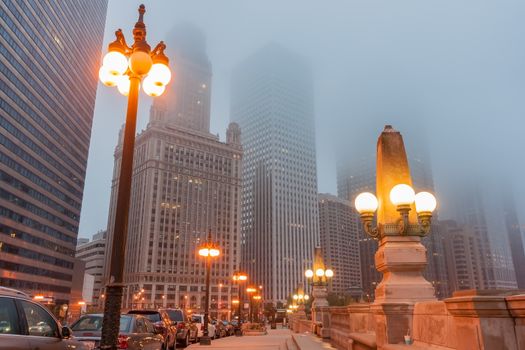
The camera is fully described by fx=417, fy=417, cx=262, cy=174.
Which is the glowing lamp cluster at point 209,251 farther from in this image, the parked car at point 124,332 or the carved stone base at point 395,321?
the carved stone base at point 395,321

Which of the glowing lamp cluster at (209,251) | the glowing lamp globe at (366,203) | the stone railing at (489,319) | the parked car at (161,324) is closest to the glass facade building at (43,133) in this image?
the glowing lamp cluster at (209,251)

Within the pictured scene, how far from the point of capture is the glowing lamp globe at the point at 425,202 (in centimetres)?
853

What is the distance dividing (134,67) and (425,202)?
20.6 ft

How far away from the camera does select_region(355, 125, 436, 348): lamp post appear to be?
7.42 metres

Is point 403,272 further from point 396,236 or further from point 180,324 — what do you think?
point 180,324

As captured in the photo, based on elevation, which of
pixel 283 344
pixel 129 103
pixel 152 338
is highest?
pixel 129 103

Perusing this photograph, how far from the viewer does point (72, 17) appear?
117125 mm

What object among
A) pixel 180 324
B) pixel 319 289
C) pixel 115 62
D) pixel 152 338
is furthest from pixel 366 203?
pixel 319 289

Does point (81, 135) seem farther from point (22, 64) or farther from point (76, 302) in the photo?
point (76, 302)

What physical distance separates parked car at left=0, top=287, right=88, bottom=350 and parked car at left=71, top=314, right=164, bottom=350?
11.3 ft

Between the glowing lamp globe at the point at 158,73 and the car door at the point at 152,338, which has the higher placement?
the glowing lamp globe at the point at 158,73

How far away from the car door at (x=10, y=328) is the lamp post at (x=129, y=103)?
1.01 meters

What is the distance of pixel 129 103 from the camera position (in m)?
7.54

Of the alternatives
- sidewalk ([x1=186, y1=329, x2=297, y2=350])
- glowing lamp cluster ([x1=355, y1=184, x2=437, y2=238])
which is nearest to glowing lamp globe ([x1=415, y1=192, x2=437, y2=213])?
glowing lamp cluster ([x1=355, y1=184, x2=437, y2=238])
